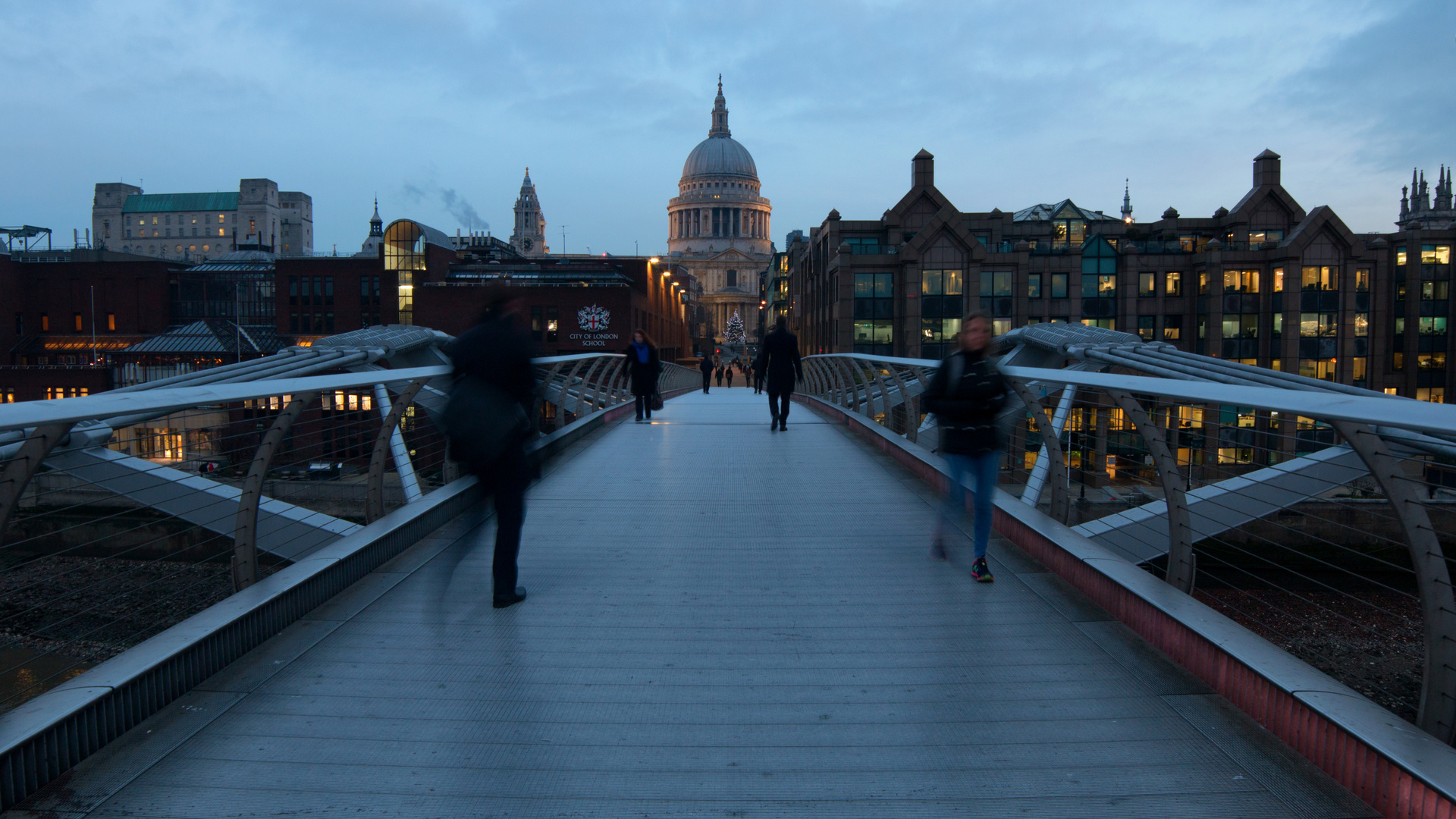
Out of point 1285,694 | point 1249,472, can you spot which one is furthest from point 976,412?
point 1249,472

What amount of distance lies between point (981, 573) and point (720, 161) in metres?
153

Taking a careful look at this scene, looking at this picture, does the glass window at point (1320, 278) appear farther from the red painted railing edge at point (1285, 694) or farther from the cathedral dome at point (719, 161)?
the cathedral dome at point (719, 161)

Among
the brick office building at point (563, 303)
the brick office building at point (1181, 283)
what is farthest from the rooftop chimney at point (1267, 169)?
the brick office building at point (563, 303)

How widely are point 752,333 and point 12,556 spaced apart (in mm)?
140269

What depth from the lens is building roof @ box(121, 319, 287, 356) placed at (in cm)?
5950

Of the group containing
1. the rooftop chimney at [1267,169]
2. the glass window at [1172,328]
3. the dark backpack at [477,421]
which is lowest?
the dark backpack at [477,421]

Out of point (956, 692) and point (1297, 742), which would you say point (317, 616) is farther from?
point (1297, 742)

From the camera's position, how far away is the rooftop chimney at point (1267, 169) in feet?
172

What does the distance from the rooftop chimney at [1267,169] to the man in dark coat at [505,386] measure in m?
58.0

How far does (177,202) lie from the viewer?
161 metres

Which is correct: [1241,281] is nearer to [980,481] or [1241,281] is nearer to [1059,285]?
[1059,285]

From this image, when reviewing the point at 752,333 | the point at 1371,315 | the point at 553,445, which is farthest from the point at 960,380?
the point at 752,333

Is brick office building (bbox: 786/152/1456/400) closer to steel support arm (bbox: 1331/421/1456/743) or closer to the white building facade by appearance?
steel support arm (bbox: 1331/421/1456/743)

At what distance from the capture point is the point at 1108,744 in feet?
10.3
